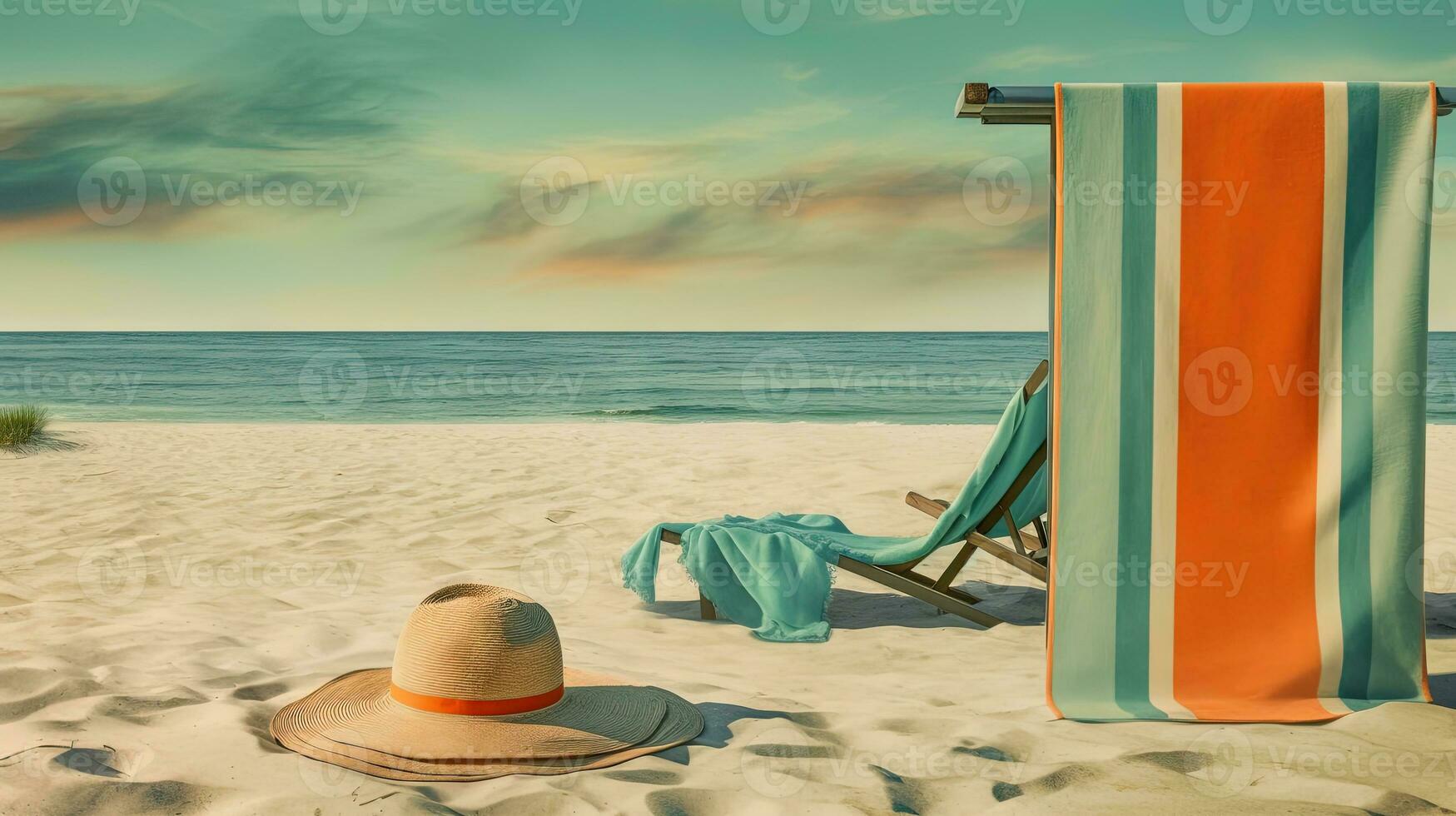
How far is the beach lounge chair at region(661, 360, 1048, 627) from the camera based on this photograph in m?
3.89

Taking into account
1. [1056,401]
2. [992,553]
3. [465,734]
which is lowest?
[465,734]

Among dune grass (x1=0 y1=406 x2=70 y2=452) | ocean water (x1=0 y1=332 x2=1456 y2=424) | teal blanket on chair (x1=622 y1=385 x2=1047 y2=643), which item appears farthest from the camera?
ocean water (x1=0 y1=332 x2=1456 y2=424)

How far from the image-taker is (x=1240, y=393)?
2830 millimetres

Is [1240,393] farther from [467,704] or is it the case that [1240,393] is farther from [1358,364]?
[467,704]

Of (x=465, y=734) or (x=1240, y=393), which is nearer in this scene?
(x=465, y=734)

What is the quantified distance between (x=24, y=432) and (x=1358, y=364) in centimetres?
1085

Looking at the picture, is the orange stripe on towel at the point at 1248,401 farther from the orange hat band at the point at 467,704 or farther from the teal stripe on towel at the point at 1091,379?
the orange hat band at the point at 467,704

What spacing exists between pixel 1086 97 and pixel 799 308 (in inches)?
1379

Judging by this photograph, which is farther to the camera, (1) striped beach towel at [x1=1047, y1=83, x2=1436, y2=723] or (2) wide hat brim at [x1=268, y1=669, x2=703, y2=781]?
(1) striped beach towel at [x1=1047, y1=83, x2=1436, y2=723]

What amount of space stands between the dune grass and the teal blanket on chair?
803 centimetres

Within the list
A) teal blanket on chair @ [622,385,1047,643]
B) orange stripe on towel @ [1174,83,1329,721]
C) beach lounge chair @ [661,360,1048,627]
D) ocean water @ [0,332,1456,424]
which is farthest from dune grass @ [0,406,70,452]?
orange stripe on towel @ [1174,83,1329,721]

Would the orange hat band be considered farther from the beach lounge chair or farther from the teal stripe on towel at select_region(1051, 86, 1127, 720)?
the beach lounge chair

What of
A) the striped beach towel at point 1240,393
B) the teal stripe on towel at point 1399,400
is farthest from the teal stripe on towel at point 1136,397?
the teal stripe on towel at point 1399,400

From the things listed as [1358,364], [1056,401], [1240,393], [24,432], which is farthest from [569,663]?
[24,432]
